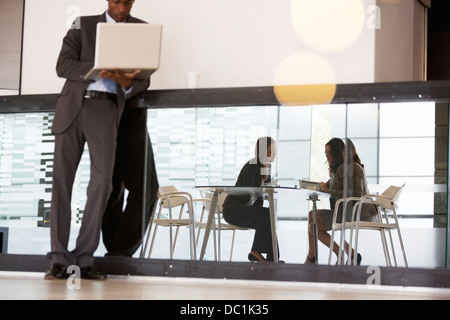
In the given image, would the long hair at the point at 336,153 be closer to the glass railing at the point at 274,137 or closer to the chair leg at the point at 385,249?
the glass railing at the point at 274,137

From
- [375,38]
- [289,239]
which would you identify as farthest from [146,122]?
[375,38]

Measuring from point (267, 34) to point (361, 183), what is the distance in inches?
58.5

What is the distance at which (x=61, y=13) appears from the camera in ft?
19.7

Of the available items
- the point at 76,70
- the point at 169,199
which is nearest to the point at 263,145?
the point at 169,199

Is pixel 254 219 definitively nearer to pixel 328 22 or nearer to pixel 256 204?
pixel 256 204

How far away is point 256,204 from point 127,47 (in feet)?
4.55

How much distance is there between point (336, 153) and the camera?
465 centimetres

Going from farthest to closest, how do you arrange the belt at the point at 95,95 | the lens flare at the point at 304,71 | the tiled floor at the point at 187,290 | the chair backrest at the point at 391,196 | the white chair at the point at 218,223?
the lens flare at the point at 304,71 < the chair backrest at the point at 391,196 < the white chair at the point at 218,223 < the belt at the point at 95,95 < the tiled floor at the point at 187,290

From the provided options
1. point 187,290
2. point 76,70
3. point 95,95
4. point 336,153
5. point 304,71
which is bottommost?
point 187,290

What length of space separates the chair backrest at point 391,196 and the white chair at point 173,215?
109 centimetres

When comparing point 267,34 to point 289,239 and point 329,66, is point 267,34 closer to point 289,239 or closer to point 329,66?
point 329,66

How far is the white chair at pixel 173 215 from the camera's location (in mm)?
4617

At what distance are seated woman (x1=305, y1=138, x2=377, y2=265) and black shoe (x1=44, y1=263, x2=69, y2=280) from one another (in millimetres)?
1315

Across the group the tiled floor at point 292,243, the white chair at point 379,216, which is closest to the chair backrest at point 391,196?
the white chair at point 379,216
